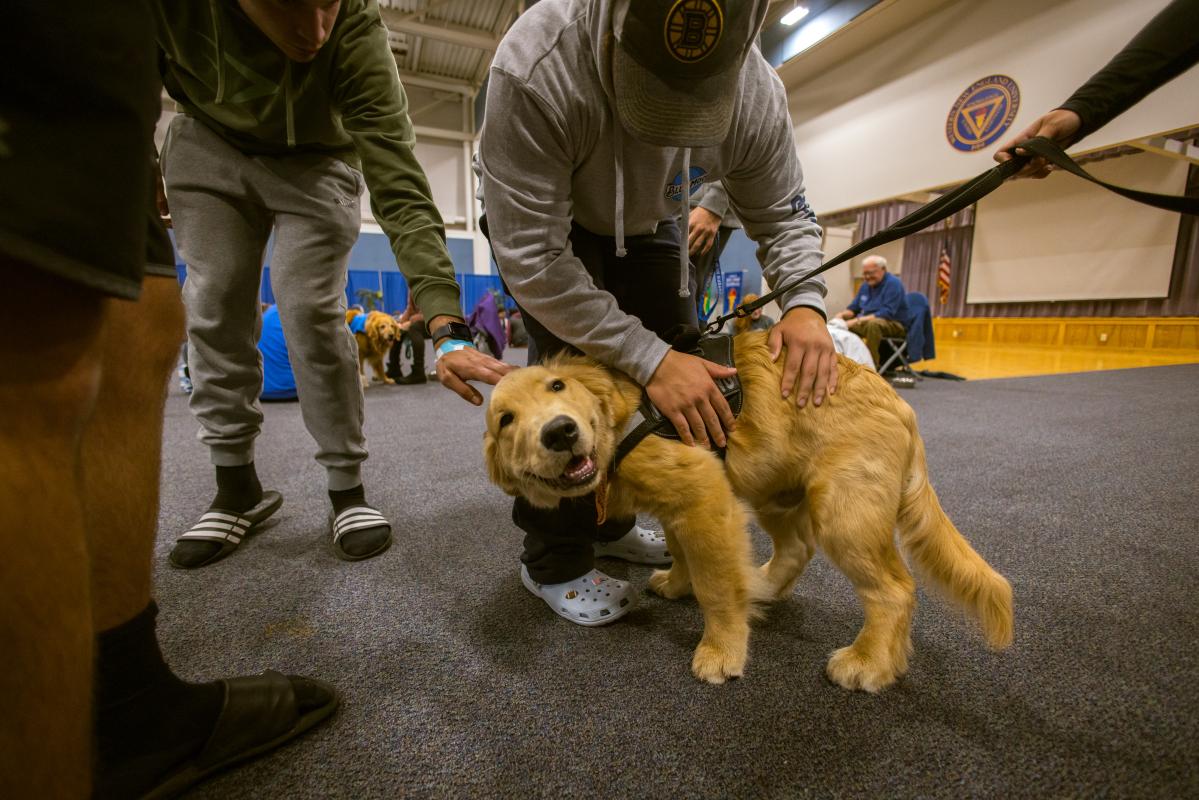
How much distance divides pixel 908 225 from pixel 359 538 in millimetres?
1993

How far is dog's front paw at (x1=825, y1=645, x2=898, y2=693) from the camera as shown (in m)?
1.15

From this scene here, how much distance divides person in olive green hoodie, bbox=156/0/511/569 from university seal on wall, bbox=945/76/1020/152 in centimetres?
1177

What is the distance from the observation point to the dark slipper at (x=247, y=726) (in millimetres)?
903

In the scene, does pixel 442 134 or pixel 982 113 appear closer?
pixel 982 113

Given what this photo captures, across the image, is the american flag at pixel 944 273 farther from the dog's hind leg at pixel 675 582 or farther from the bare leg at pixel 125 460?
the bare leg at pixel 125 460

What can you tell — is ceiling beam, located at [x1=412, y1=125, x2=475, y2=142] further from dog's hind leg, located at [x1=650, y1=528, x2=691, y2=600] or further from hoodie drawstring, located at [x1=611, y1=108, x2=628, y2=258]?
dog's hind leg, located at [x1=650, y1=528, x2=691, y2=600]

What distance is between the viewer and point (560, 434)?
1191 millimetres

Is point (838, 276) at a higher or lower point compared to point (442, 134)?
lower

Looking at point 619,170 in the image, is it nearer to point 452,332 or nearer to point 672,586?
point 452,332

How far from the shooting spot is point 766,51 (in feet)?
41.4

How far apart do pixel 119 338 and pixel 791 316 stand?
1.49 m

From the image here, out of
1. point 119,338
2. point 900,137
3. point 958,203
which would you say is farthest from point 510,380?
point 900,137

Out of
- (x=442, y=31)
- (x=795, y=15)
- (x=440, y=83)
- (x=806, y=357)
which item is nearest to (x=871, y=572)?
(x=806, y=357)

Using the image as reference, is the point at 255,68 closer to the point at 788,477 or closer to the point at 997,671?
the point at 788,477
